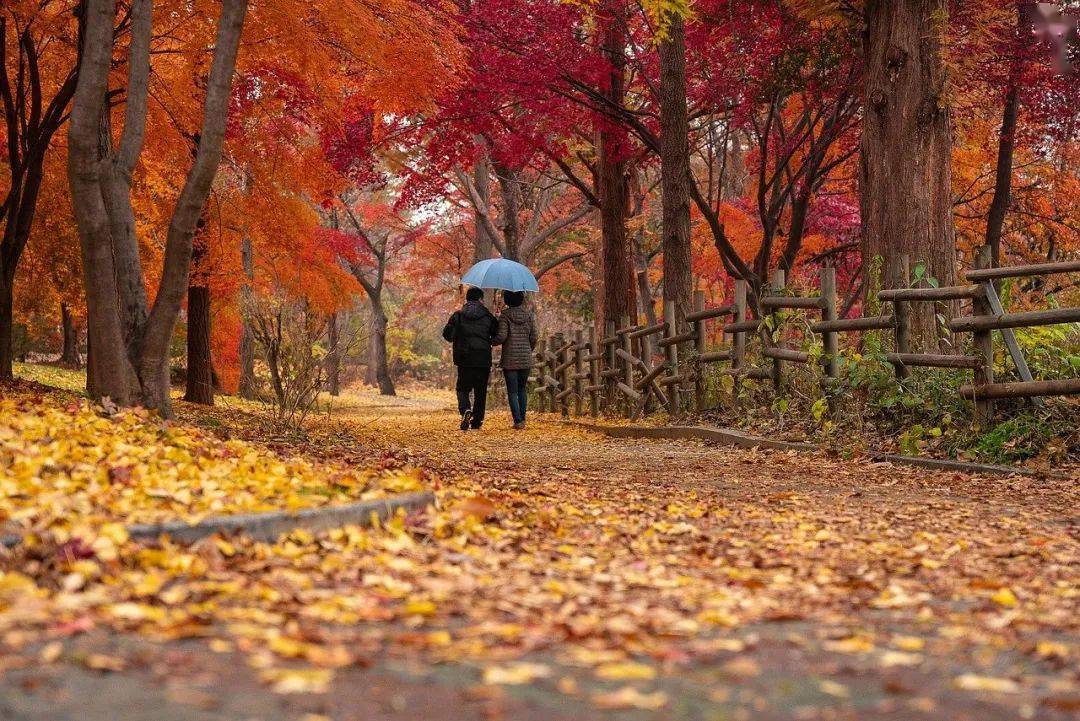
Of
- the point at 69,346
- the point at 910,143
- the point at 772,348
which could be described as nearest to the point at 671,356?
the point at 772,348

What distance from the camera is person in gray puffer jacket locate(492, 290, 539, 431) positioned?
13.3m

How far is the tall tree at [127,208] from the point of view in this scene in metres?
7.49

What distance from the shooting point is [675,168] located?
1336 centimetres

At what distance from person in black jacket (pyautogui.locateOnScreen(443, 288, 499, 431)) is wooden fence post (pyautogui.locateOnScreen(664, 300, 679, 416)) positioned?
199 centimetres

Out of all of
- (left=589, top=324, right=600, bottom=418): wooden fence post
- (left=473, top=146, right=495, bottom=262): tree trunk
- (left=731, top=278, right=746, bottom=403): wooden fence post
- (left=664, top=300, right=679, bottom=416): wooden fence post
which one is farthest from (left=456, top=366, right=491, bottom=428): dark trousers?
(left=473, top=146, right=495, bottom=262): tree trunk

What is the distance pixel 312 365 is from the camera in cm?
1009

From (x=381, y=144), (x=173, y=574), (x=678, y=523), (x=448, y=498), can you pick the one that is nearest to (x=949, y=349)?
(x=678, y=523)

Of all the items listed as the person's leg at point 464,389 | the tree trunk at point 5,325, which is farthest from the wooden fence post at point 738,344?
the tree trunk at point 5,325

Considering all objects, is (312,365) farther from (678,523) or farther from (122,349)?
(678,523)

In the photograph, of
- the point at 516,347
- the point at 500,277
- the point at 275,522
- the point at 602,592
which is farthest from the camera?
the point at 500,277

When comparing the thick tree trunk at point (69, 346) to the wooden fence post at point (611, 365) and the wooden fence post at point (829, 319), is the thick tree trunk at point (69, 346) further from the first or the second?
the wooden fence post at point (829, 319)

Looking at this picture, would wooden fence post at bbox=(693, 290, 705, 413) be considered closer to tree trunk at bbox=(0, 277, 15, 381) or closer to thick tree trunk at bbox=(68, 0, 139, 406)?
thick tree trunk at bbox=(68, 0, 139, 406)

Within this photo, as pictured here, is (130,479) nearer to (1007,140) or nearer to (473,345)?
(473,345)

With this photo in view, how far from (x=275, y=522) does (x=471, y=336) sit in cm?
902
